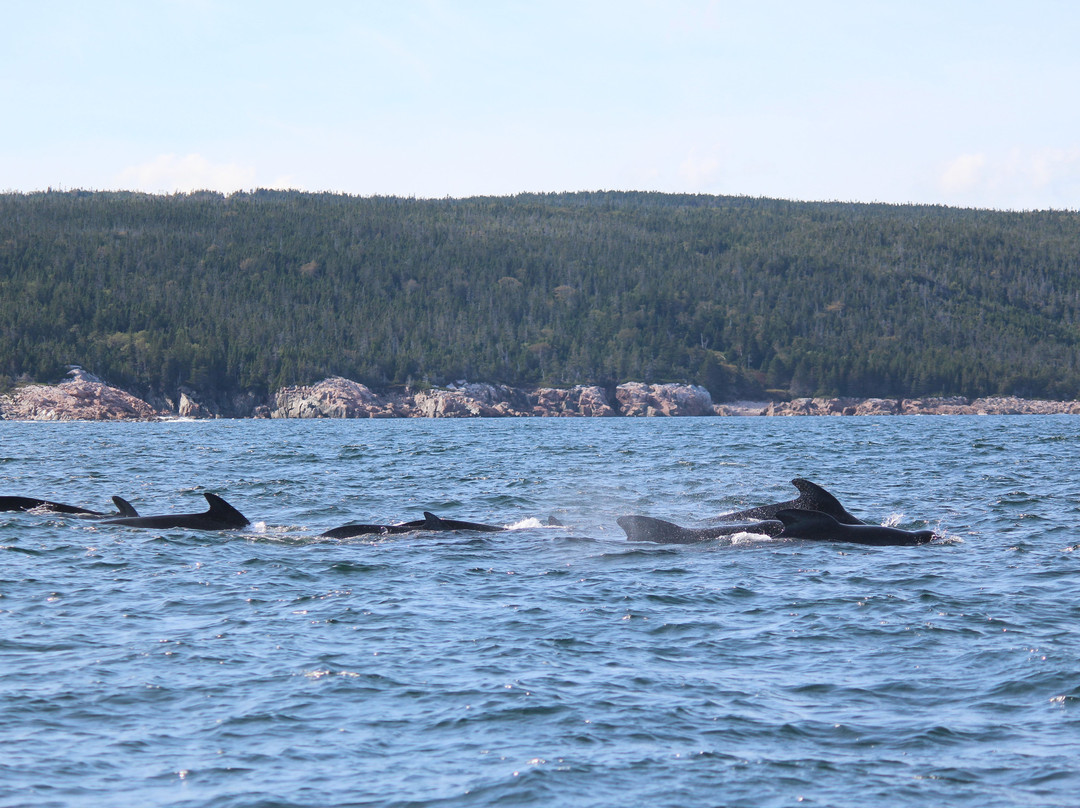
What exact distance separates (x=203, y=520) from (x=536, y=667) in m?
15.5

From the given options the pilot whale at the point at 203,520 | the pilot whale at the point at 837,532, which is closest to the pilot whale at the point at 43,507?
the pilot whale at the point at 203,520

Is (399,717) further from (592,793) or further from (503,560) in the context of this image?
(503,560)

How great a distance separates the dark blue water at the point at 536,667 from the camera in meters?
10.6

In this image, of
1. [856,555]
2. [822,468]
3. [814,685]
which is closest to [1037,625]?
[814,685]

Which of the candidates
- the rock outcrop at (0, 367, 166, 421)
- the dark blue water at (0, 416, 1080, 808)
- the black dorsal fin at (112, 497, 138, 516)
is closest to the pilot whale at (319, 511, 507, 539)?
the dark blue water at (0, 416, 1080, 808)

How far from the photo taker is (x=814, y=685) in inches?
534

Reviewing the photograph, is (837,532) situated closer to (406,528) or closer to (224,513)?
(406,528)

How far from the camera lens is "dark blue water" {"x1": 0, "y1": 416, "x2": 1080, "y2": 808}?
10.6 meters

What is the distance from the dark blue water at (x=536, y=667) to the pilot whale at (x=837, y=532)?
1.53 ft

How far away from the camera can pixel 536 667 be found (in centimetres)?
1454

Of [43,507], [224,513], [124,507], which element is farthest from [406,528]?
[43,507]

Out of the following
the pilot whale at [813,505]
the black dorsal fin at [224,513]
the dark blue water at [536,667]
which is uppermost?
the pilot whale at [813,505]

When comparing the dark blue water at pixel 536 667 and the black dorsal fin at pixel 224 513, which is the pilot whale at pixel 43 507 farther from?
the black dorsal fin at pixel 224 513

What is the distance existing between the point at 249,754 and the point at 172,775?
2.78ft
